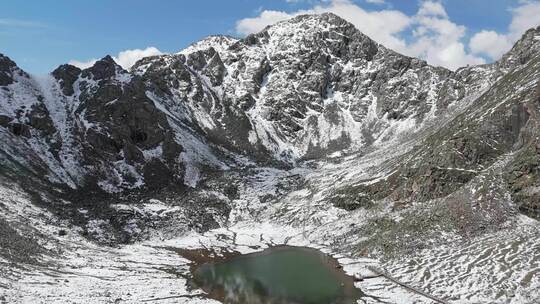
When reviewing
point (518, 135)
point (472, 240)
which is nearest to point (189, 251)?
point (472, 240)

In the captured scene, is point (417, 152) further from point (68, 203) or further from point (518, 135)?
point (68, 203)

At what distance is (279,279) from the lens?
2596 inches

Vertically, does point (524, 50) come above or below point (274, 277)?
above

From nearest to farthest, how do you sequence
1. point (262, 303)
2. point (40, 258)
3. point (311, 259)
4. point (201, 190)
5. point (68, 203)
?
point (262, 303) < point (40, 258) < point (311, 259) < point (68, 203) < point (201, 190)

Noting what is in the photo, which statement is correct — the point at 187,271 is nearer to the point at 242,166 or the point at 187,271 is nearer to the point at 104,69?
the point at 242,166

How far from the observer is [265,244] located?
88.9m

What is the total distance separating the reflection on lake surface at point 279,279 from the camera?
57.0m

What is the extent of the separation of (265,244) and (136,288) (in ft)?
111

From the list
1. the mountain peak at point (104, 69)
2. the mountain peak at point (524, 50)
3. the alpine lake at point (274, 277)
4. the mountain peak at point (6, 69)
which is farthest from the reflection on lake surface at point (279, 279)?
the mountain peak at point (104, 69)

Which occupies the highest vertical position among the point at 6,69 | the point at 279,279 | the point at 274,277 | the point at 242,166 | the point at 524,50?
the point at 524,50

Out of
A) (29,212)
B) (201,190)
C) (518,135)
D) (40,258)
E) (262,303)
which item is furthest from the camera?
(201,190)

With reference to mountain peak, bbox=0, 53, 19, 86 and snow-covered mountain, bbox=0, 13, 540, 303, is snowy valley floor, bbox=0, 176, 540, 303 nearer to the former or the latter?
snow-covered mountain, bbox=0, 13, 540, 303

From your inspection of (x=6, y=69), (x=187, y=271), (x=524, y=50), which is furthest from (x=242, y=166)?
(x=524, y=50)

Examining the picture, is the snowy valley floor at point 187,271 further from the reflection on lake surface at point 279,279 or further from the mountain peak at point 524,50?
the mountain peak at point 524,50
